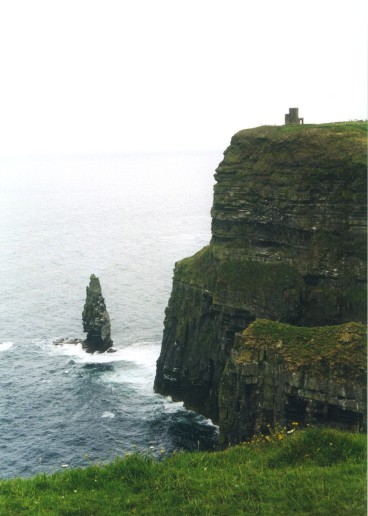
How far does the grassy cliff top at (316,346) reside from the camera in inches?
1565

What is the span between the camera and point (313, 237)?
58.6 meters

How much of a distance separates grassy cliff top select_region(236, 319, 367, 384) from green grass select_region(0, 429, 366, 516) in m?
15.7

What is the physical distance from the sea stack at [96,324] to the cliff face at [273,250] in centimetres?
1599

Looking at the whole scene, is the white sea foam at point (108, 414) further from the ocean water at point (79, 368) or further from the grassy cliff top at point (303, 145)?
the grassy cliff top at point (303, 145)

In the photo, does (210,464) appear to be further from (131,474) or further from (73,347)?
(73,347)

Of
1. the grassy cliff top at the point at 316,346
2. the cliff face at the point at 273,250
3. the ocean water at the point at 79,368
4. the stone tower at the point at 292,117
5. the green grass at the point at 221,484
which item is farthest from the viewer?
the stone tower at the point at 292,117

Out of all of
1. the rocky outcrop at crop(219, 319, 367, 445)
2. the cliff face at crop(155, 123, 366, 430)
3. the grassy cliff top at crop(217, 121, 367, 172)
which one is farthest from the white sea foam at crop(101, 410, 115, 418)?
the grassy cliff top at crop(217, 121, 367, 172)

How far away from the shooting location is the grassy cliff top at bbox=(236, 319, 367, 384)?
3975cm

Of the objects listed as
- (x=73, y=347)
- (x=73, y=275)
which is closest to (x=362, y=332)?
(x=73, y=347)

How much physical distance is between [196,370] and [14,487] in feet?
142

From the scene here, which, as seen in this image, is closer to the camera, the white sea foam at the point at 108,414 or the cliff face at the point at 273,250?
the cliff face at the point at 273,250

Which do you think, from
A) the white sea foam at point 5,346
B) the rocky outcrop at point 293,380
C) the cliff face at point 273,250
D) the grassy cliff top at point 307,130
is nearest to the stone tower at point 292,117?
the grassy cliff top at point 307,130

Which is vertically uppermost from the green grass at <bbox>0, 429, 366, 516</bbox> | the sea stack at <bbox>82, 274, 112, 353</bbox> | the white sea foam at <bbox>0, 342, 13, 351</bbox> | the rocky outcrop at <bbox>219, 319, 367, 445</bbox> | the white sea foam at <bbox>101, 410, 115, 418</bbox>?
the green grass at <bbox>0, 429, 366, 516</bbox>

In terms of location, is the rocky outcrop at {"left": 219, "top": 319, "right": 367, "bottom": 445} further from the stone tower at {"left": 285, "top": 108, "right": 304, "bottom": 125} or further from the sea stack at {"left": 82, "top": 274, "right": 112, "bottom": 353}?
the sea stack at {"left": 82, "top": 274, "right": 112, "bottom": 353}
